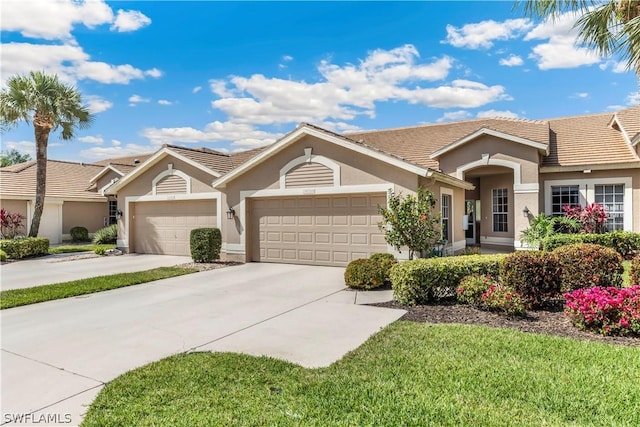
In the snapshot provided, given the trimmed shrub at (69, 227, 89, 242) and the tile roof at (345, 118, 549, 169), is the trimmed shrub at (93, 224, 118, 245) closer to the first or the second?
the trimmed shrub at (69, 227, 89, 242)

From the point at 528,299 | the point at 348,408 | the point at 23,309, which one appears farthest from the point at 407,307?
the point at 23,309

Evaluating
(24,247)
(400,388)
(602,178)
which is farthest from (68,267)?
(602,178)

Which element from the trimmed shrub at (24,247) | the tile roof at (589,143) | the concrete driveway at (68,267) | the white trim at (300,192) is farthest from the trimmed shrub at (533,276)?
the trimmed shrub at (24,247)

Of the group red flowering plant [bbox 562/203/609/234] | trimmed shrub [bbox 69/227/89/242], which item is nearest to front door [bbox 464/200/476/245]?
red flowering plant [bbox 562/203/609/234]

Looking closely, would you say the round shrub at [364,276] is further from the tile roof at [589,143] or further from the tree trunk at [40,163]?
the tree trunk at [40,163]

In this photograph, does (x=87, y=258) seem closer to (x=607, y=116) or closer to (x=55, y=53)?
(x=55, y=53)

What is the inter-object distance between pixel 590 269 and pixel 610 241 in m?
6.97

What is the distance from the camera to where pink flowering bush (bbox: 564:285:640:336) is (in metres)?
5.32

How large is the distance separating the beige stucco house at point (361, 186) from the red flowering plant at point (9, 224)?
5605mm

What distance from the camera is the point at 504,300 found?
635cm

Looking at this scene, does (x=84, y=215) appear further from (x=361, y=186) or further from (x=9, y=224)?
(x=361, y=186)

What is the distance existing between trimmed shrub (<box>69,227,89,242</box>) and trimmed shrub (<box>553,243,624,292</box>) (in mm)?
24534

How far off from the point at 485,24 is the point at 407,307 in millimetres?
11576

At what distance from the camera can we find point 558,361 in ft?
14.5
